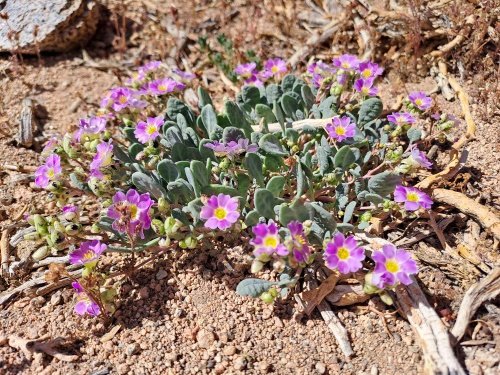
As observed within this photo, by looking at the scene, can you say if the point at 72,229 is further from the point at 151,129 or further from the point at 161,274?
the point at 151,129

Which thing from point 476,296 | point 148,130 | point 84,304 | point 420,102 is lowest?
point 84,304

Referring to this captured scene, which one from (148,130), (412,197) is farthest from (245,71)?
(412,197)

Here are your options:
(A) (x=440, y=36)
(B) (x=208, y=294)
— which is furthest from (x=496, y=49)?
(B) (x=208, y=294)

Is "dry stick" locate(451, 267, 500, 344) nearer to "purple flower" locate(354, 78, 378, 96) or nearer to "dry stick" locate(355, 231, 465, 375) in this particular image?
"dry stick" locate(355, 231, 465, 375)

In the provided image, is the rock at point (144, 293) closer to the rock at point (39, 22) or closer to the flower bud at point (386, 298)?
the flower bud at point (386, 298)

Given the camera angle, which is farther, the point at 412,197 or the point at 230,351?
the point at 412,197

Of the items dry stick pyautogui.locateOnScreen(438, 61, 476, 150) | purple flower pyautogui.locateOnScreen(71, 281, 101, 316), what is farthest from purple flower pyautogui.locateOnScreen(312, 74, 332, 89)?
purple flower pyautogui.locateOnScreen(71, 281, 101, 316)

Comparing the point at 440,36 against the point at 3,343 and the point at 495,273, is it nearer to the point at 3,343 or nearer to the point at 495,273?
the point at 495,273
